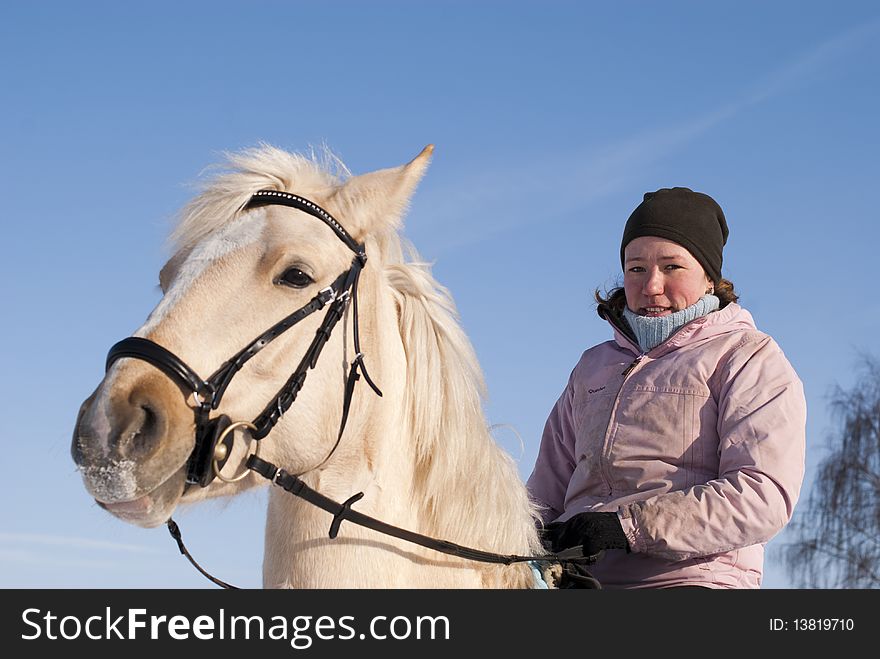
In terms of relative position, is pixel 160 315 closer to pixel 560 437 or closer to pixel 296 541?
pixel 296 541

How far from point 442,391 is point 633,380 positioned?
1088 mm

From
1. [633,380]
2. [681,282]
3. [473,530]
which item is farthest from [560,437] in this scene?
[473,530]

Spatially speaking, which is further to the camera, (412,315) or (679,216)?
(679,216)

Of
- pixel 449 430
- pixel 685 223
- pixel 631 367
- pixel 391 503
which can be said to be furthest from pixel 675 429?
pixel 391 503

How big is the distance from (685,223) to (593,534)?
58.4 inches

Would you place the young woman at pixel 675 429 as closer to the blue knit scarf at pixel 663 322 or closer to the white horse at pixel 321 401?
the blue knit scarf at pixel 663 322

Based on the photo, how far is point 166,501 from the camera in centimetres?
275

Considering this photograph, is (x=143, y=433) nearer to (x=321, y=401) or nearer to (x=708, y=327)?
(x=321, y=401)

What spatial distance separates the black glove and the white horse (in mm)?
150

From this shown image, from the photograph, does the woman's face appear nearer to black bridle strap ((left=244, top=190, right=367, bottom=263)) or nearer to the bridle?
the bridle

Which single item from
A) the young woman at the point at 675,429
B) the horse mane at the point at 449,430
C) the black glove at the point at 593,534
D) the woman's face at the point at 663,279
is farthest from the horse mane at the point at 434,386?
the woman's face at the point at 663,279
